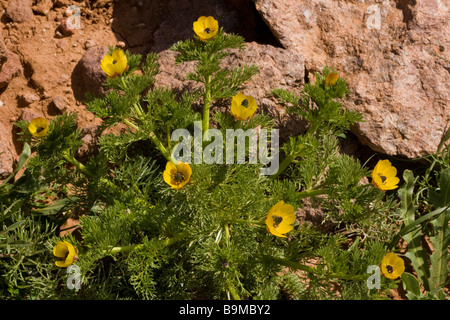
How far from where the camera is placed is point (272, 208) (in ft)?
7.26

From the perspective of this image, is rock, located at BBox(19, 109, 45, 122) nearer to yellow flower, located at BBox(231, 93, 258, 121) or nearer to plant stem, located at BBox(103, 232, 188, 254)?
plant stem, located at BBox(103, 232, 188, 254)

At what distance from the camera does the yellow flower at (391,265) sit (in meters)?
2.13

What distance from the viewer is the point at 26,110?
3.18 m

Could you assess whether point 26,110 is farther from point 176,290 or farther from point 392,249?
point 392,249

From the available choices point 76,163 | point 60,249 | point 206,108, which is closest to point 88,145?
point 76,163

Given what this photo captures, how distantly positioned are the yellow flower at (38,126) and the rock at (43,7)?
1.41 m

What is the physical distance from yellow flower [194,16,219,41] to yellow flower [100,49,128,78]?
0.43 meters

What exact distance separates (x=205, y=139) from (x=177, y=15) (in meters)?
1.23

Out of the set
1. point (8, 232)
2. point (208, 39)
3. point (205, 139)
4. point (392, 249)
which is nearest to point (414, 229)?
point (392, 249)

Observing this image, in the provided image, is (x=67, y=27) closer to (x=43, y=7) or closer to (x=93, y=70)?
(x=43, y=7)

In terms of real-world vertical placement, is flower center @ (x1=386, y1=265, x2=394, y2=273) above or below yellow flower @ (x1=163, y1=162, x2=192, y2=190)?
below

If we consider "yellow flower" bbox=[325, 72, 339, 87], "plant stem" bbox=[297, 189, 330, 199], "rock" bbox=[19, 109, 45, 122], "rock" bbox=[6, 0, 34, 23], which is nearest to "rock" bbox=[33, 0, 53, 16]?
"rock" bbox=[6, 0, 34, 23]

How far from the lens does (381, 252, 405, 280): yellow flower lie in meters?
2.13

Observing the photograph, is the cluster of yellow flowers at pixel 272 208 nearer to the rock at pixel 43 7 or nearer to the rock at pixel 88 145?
the rock at pixel 88 145
